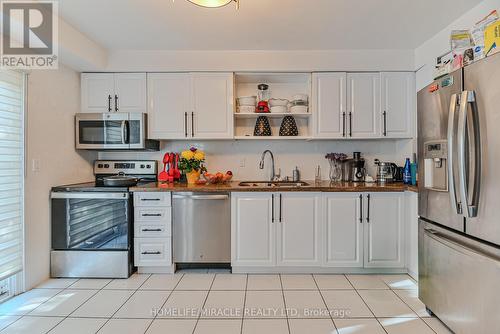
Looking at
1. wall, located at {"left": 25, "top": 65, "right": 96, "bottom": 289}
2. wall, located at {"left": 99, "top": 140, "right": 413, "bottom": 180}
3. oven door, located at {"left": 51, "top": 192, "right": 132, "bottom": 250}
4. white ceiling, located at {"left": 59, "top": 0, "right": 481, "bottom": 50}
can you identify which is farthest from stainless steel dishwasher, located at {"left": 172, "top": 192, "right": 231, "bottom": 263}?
white ceiling, located at {"left": 59, "top": 0, "right": 481, "bottom": 50}

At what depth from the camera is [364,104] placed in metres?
2.93

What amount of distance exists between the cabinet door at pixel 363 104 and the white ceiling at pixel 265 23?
33 cm

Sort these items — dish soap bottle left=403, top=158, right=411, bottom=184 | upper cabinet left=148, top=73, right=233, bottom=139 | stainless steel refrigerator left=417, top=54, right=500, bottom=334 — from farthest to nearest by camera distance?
upper cabinet left=148, top=73, right=233, bottom=139 → dish soap bottle left=403, top=158, right=411, bottom=184 → stainless steel refrigerator left=417, top=54, right=500, bottom=334

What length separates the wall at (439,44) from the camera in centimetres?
199

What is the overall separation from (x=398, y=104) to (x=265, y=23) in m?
1.72

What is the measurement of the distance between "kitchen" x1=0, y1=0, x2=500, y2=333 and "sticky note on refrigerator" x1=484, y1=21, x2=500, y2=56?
0.22 m

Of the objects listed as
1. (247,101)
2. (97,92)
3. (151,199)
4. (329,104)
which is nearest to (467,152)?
(329,104)

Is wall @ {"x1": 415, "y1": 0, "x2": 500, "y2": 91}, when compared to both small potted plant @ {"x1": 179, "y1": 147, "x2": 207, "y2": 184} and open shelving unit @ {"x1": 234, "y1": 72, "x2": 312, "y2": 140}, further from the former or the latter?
small potted plant @ {"x1": 179, "y1": 147, "x2": 207, "y2": 184}

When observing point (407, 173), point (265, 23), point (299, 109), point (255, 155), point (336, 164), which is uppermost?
point (265, 23)

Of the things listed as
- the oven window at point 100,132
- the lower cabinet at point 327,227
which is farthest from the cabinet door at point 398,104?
the oven window at point 100,132

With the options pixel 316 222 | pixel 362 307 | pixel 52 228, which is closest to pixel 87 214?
pixel 52 228

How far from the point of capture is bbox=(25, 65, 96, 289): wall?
7.75ft

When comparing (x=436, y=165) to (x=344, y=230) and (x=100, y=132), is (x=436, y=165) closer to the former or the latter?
(x=344, y=230)

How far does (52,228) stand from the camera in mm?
2578
